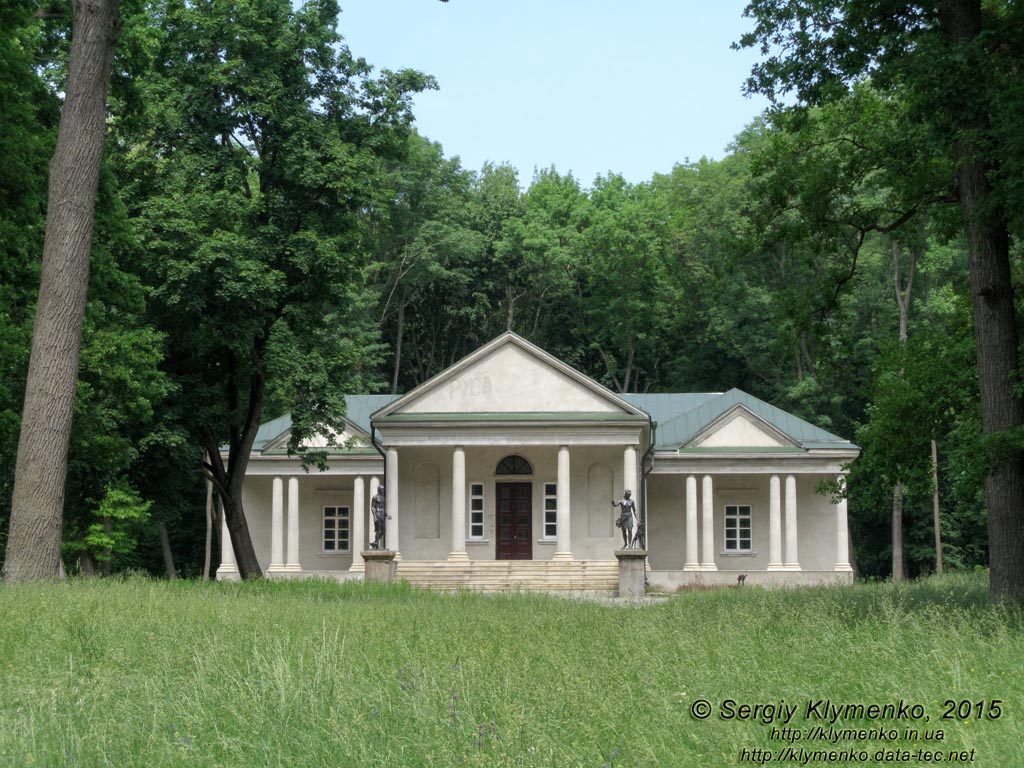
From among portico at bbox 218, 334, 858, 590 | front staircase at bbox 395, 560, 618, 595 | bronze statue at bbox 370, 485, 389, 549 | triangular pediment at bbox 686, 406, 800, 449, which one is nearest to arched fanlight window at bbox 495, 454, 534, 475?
portico at bbox 218, 334, 858, 590

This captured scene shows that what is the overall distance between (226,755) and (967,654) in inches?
215

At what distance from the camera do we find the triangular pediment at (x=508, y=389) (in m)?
34.0

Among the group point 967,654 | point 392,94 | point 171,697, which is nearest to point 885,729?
point 967,654

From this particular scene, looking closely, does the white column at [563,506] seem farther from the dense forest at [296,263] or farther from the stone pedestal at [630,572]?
the dense forest at [296,263]

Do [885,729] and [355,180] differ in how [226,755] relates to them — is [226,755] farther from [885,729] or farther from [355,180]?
[355,180]

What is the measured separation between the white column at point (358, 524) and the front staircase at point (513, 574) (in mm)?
4563

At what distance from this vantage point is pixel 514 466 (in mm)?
37156

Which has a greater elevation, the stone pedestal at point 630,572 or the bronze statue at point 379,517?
the bronze statue at point 379,517

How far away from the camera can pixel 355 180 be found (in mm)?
25531

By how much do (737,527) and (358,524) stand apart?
466 inches

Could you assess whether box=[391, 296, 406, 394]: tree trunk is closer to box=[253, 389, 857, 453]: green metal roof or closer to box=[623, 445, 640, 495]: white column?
box=[253, 389, 857, 453]: green metal roof

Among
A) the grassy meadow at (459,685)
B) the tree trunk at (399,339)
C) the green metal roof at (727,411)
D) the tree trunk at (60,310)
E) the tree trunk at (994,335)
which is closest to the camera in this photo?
the grassy meadow at (459,685)

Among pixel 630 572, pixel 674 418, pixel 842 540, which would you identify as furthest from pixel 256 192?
pixel 842 540

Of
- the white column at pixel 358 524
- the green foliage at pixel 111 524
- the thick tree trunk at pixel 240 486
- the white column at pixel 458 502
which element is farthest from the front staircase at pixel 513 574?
the green foliage at pixel 111 524
